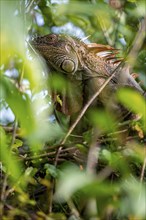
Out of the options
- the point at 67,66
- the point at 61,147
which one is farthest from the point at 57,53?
the point at 61,147

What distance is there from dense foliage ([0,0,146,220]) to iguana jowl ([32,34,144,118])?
0.12 m

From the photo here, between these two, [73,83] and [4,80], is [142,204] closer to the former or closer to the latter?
[4,80]

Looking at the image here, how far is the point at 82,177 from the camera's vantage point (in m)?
0.99

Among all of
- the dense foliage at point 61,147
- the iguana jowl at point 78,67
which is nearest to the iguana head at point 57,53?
the iguana jowl at point 78,67

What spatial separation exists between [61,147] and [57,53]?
0.94 m

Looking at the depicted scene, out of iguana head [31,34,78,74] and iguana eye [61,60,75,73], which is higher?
iguana head [31,34,78,74]

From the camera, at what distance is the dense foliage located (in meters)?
0.95

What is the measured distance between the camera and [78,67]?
2715mm

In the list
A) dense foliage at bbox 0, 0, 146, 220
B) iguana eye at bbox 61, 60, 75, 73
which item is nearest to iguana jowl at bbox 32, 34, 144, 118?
iguana eye at bbox 61, 60, 75, 73

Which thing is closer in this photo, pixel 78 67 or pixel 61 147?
pixel 61 147

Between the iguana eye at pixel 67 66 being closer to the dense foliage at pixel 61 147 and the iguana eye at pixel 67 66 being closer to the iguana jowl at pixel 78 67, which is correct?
the iguana jowl at pixel 78 67

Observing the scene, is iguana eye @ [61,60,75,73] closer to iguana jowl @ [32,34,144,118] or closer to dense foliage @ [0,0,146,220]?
iguana jowl @ [32,34,144,118]

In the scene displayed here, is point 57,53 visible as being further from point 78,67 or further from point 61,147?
point 61,147

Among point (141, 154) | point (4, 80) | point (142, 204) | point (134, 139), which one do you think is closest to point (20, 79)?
point (4, 80)
